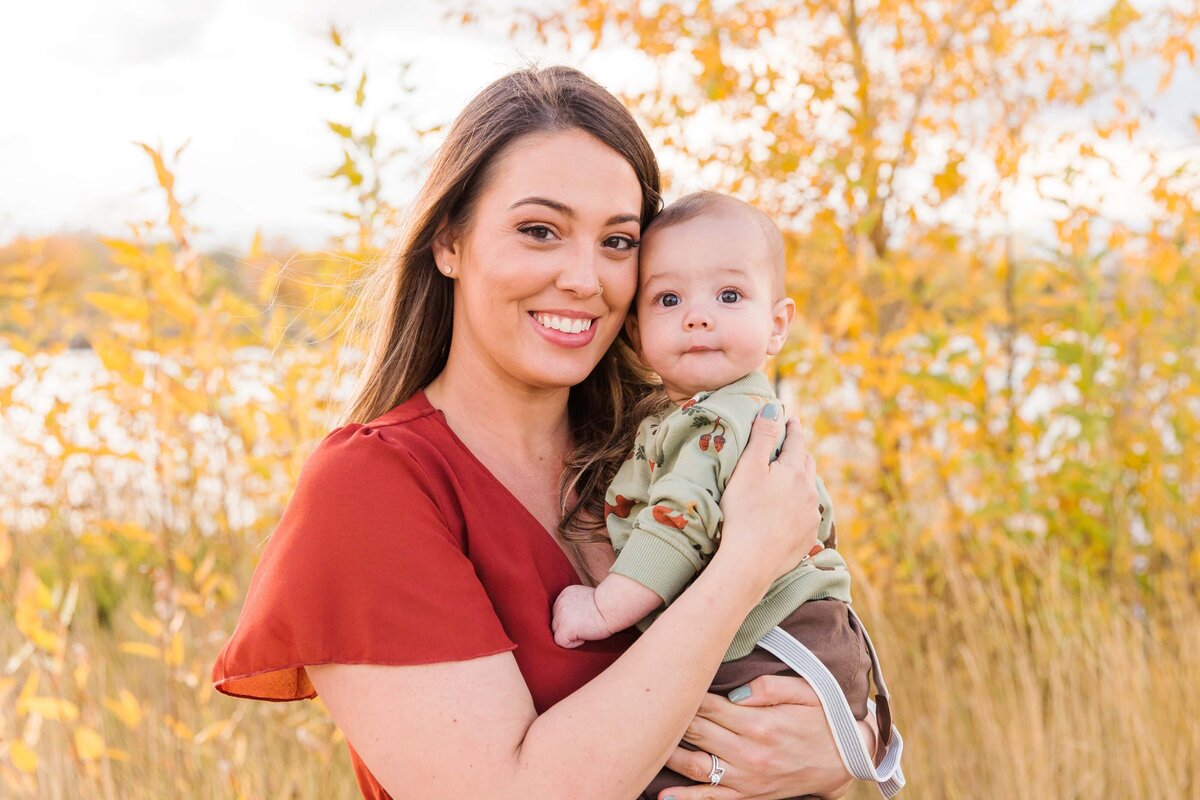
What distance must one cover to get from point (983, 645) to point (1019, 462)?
701 mm

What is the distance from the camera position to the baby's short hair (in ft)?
6.58

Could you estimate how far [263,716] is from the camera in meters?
3.44

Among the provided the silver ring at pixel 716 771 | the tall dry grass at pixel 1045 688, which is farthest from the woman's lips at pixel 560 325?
the tall dry grass at pixel 1045 688

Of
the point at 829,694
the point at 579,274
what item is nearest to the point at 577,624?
the point at 829,694

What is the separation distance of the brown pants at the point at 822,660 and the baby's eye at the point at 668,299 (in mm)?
600

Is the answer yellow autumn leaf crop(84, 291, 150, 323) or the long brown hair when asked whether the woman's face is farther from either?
yellow autumn leaf crop(84, 291, 150, 323)

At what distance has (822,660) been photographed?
1.82m

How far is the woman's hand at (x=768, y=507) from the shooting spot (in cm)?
166

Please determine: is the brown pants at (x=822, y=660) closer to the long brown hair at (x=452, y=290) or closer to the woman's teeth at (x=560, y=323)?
the long brown hair at (x=452, y=290)

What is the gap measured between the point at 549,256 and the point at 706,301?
30cm

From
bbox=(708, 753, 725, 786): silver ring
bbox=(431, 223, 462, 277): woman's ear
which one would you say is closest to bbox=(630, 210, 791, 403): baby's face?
bbox=(431, 223, 462, 277): woman's ear

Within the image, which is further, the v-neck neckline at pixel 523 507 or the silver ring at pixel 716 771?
the v-neck neckline at pixel 523 507

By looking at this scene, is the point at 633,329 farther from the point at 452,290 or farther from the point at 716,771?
the point at 716,771

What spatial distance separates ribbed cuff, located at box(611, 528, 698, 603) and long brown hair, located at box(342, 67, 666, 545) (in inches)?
8.6
